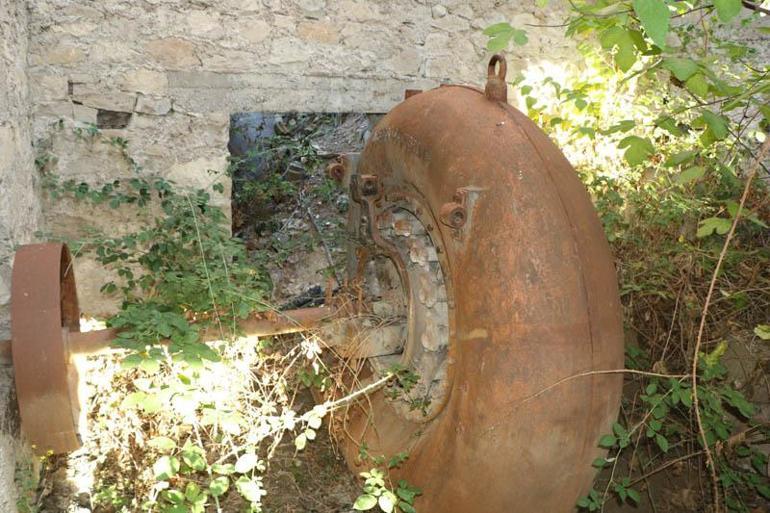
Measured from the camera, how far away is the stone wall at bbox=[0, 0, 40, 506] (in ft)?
7.90

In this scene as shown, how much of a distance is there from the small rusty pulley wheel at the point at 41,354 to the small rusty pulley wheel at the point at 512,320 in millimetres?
1199

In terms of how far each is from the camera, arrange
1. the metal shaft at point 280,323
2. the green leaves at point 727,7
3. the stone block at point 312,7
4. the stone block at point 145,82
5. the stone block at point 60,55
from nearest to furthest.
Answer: the green leaves at point 727,7 → the metal shaft at point 280,323 → the stone block at point 60,55 → the stone block at point 145,82 → the stone block at point 312,7

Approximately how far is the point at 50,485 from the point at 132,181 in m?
1.54

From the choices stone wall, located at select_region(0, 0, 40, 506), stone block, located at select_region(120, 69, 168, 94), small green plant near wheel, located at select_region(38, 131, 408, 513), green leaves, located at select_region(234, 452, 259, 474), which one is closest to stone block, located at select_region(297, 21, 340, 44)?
stone block, located at select_region(120, 69, 168, 94)

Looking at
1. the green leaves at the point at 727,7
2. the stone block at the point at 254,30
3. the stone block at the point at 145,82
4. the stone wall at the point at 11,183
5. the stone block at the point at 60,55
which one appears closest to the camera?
the green leaves at the point at 727,7

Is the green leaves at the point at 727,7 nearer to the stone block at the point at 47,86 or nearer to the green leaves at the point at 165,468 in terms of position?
the green leaves at the point at 165,468

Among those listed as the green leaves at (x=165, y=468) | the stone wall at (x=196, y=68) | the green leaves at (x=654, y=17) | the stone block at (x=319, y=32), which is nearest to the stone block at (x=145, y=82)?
the stone wall at (x=196, y=68)

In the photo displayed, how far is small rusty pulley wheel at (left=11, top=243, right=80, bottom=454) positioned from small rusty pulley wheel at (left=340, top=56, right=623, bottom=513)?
120cm

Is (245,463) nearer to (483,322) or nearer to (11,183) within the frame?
(483,322)

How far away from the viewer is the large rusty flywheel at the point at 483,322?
1.97 meters

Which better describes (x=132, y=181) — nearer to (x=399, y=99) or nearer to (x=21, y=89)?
(x=21, y=89)

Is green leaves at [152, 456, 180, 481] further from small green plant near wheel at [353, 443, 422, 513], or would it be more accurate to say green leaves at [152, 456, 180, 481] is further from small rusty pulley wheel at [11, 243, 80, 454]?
small green plant near wheel at [353, 443, 422, 513]

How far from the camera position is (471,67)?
14.3 ft

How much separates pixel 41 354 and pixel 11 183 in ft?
3.43
